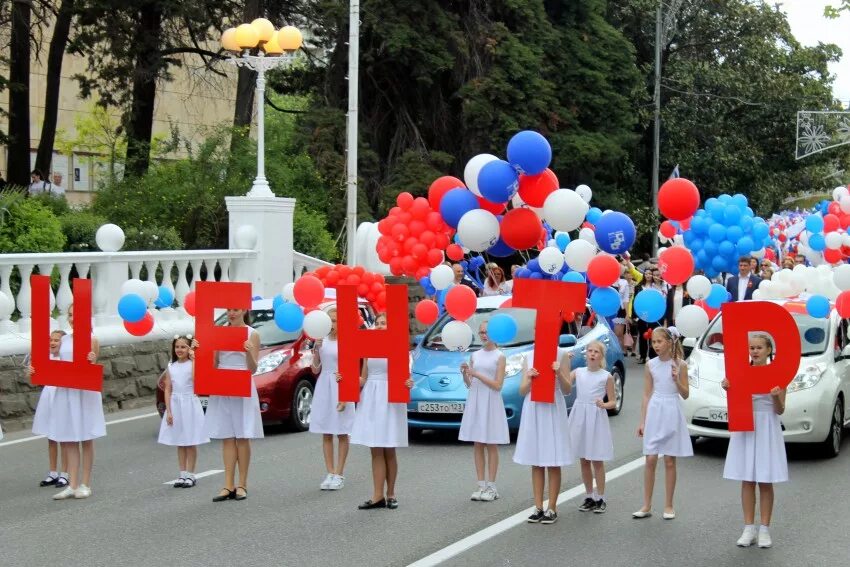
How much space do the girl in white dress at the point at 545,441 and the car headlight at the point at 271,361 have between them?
497 cm

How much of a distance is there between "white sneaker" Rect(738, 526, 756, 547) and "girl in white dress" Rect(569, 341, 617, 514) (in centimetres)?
140

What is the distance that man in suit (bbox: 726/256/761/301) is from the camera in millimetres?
17781

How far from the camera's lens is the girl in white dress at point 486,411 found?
1091 centimetres

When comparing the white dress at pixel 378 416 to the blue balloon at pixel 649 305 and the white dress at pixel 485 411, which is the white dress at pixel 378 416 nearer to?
the white dress at pixel 485 411

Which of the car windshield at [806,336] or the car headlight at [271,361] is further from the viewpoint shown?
the car headlight at [271,361]

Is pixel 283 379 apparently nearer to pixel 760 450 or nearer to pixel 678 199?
pixel 678 199

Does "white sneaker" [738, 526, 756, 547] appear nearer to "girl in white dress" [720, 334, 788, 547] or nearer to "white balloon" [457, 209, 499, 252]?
"girl in white dress" [720, 334, 788, 547]

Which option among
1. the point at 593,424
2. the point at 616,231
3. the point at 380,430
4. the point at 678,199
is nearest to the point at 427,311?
the point at 380,430

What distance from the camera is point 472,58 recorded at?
30.7 m

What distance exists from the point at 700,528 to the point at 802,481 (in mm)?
2408

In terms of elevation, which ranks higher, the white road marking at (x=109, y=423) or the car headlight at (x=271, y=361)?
the car headlight at (x=271, y=361)

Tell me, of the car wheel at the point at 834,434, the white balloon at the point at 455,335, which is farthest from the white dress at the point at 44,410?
the car wheel at the point at 834,434

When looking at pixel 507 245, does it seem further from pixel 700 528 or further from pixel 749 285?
pixel 749 285

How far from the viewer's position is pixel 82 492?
36.4 ft
